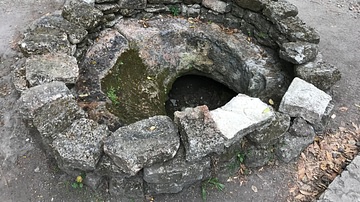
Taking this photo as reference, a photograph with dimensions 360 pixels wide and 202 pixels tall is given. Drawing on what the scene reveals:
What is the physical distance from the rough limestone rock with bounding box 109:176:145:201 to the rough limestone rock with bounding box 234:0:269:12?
329 cm

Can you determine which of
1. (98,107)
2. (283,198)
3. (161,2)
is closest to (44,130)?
(98,107)

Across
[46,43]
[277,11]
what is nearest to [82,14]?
[46,43]

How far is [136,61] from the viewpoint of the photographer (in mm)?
5570

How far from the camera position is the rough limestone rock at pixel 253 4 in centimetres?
554

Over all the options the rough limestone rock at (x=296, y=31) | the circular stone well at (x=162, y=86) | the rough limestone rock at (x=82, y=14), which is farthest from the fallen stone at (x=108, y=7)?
the rough limestone rock at (x=296, y=31)

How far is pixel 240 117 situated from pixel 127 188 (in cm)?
146

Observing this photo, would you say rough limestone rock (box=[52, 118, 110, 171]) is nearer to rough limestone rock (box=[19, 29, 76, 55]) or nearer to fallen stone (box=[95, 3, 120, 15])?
rough limestone rock (box=[19, 29, 76, 55])

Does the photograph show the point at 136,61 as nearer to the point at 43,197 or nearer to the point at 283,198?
the point at 43,197

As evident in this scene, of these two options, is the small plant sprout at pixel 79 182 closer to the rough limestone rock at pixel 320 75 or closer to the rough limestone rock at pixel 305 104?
the rough limestone rock at pixel 305 104

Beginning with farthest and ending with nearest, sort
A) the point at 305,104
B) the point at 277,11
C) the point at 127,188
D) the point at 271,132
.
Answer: the point at 277,11 < the point at 305,104 < the point at 271,132 < the point at 127,188

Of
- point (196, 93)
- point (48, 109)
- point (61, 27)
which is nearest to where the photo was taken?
point (48, 109)

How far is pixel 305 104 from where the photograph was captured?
438 cm

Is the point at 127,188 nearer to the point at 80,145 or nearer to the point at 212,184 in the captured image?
the point at 80,145

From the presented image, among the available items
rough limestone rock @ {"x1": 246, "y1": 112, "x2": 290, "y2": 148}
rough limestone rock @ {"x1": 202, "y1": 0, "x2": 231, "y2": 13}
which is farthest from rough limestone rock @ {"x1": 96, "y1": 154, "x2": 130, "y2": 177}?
rough limestone rock @ {"x1": 202, "y1": 0, "x2": 231, "y2": 13}
